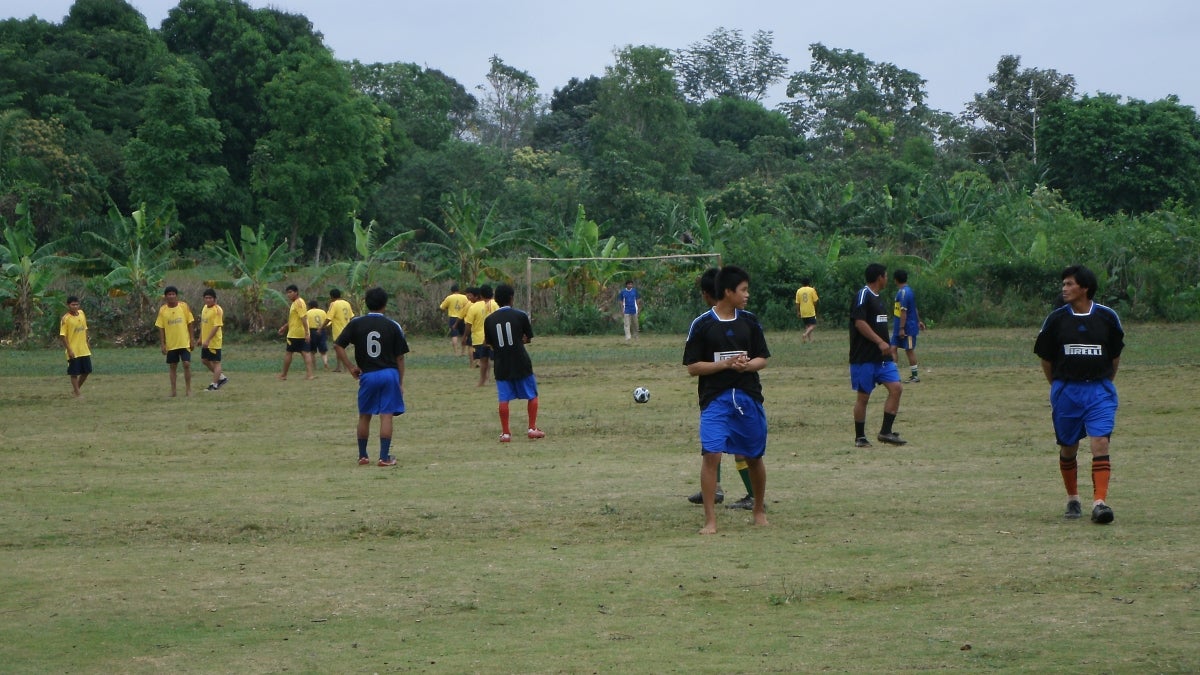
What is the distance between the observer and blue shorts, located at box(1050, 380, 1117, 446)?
9.44 m

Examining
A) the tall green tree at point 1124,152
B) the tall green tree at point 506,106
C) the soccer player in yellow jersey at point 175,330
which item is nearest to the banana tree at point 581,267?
the soccer player in yellow jersey at point 175,330

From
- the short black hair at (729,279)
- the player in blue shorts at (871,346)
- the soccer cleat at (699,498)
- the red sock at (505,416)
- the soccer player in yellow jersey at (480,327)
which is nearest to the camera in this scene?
the short black hair at (729,279)

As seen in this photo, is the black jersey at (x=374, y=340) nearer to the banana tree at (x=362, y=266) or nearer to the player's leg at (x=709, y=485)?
the player's leg at (x=709, y=485)

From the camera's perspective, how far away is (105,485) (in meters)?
12.5

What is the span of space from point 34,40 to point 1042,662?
59.2 meters

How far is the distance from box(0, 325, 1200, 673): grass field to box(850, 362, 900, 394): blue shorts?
68 centimetres

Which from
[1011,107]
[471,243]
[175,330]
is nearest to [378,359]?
[175,330]

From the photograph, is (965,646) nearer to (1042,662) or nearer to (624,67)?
(1042,662)

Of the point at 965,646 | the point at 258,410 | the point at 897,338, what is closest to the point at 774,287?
the point at 897,338

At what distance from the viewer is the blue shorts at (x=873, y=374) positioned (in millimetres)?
13812

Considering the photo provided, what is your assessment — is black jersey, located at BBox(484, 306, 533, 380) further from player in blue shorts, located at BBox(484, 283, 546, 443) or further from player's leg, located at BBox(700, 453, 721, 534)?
player's leg, located at BBox(700, 453, 721, 534)

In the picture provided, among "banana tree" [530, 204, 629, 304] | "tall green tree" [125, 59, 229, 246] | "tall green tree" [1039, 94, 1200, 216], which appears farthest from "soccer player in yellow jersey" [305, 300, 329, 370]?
"tall green tree" [1039, 94, 1200, 216]

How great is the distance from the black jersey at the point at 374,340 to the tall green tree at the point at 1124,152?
143 ft

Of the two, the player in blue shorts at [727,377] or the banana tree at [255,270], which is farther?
the banana tree at [255,270]
